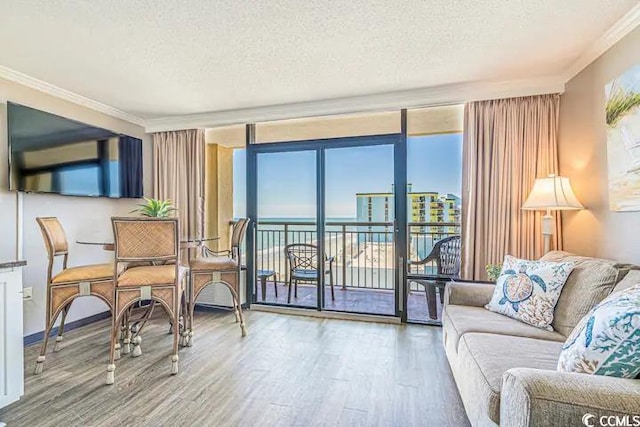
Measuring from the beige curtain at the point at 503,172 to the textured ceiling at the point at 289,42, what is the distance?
33 cm

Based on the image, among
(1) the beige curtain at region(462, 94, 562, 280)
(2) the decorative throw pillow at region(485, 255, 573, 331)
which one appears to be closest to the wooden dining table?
(2) the decorative throw pillow at region(485, 255, 573, 331)

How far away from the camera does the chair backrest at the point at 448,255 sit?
11.1ft

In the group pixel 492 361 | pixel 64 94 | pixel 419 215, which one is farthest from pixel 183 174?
pixel 492 361

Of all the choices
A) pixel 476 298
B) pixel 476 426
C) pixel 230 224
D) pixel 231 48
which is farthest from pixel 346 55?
pixel 230 224

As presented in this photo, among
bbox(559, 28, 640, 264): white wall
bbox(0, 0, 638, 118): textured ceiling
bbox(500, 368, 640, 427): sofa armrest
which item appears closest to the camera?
bbox(500, 368, 640, 427): sofa armrest

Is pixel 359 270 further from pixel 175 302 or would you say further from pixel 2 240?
pixel 2 240

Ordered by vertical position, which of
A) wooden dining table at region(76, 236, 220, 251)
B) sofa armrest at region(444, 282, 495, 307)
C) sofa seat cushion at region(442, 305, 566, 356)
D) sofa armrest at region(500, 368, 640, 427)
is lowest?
sofa seat cushion at region(442, 305, 566, 356)

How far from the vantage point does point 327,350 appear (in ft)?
8.82

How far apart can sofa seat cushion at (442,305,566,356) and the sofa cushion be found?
98 millimetres

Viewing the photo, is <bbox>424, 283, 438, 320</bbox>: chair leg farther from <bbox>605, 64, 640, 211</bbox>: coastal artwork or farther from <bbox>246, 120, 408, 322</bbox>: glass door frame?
<bbox>605, 64, 640, 211</bbox>: coastal artwork

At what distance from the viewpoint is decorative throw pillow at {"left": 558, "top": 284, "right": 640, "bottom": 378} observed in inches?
41.8

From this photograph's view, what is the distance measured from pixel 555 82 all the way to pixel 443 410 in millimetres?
2893

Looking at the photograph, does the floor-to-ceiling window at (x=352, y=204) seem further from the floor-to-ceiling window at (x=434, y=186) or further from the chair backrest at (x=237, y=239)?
the chair backrest at (x=237, y=239)

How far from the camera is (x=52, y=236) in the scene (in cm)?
257
